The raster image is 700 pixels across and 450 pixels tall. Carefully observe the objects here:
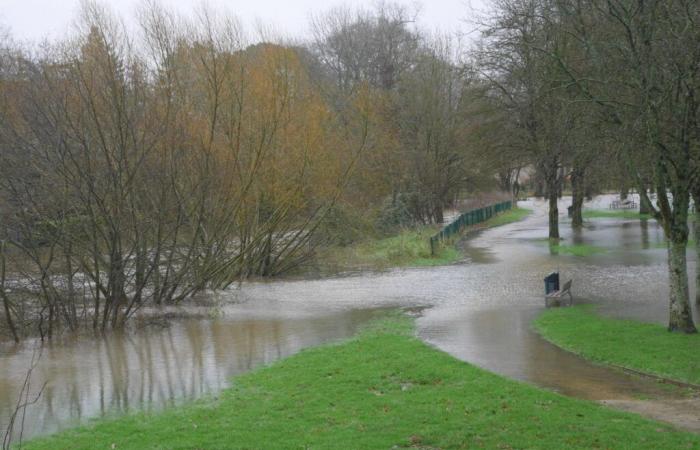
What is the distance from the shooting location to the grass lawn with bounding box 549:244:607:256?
3272 cm

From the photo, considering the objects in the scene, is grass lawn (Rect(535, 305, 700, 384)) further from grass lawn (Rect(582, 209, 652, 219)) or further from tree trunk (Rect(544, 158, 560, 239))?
grass lawn (Rect(582, 209, 652, 219))

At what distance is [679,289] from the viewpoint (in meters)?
15.0

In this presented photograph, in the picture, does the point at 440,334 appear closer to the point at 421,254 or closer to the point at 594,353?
the point at 594,353

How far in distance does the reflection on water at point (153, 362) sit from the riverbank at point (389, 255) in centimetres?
1089

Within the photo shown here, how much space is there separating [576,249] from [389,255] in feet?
26.7

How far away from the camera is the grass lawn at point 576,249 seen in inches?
1288

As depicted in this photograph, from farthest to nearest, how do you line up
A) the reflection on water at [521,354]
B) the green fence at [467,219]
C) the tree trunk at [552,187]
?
the tree trunk at [552,187] → the green fence at [467,219] → the reflection on water at [521,354]

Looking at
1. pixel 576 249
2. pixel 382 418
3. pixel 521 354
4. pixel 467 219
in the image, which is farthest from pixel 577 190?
pixel 382 418

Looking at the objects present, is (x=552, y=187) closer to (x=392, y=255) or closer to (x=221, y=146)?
(x=392, y=255)

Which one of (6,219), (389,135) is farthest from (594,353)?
(389,135)

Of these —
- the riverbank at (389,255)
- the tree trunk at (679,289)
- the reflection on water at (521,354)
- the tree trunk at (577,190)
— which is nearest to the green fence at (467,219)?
the riverbank at (389,255)

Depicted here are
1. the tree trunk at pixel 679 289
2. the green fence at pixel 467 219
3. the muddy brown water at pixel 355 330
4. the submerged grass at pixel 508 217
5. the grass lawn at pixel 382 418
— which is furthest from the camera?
the submerged grass at pixel 508 217

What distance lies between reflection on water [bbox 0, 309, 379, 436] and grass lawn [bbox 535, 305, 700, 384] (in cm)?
476

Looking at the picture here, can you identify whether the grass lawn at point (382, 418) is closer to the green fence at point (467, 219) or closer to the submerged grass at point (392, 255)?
the submerged grass at point (392, 255)
